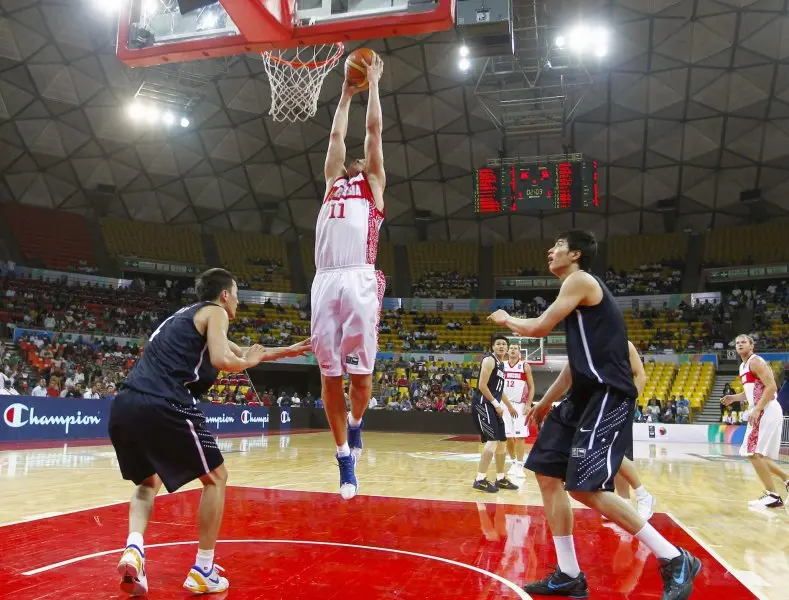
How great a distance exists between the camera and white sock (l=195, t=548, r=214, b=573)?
3547 millimetres

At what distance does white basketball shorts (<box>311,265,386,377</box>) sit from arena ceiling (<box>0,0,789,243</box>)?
18080 millimetres

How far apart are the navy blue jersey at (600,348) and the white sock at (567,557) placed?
3.09 feet

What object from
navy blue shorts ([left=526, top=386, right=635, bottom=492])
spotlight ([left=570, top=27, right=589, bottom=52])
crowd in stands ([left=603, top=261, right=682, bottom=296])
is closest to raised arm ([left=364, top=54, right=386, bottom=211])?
navy blue shorts ([left=526, top=386, right=635, bottom=492])

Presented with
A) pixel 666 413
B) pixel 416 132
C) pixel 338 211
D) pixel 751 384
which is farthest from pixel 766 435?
pixel 416 132

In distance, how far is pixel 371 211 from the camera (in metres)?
4.48

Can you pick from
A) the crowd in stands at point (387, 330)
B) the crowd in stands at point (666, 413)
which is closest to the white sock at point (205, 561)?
the crowd in stands at point (387, 330)

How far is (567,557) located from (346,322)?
1.98m

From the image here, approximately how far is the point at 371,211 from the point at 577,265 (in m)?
1.45

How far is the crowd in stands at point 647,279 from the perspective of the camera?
100 feet

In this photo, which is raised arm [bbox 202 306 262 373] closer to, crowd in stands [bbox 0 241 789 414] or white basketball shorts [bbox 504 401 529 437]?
white basketball shorts [bbox 504 401 529 437]

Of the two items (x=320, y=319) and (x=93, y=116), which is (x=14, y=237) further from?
(x=320, y=319)

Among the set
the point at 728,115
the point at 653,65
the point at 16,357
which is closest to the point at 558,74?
the point at 653,65

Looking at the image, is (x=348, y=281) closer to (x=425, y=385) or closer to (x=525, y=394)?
(x=525, y=394)

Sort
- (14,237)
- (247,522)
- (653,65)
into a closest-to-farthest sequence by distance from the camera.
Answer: (247,522), (653,65), (14,237)
